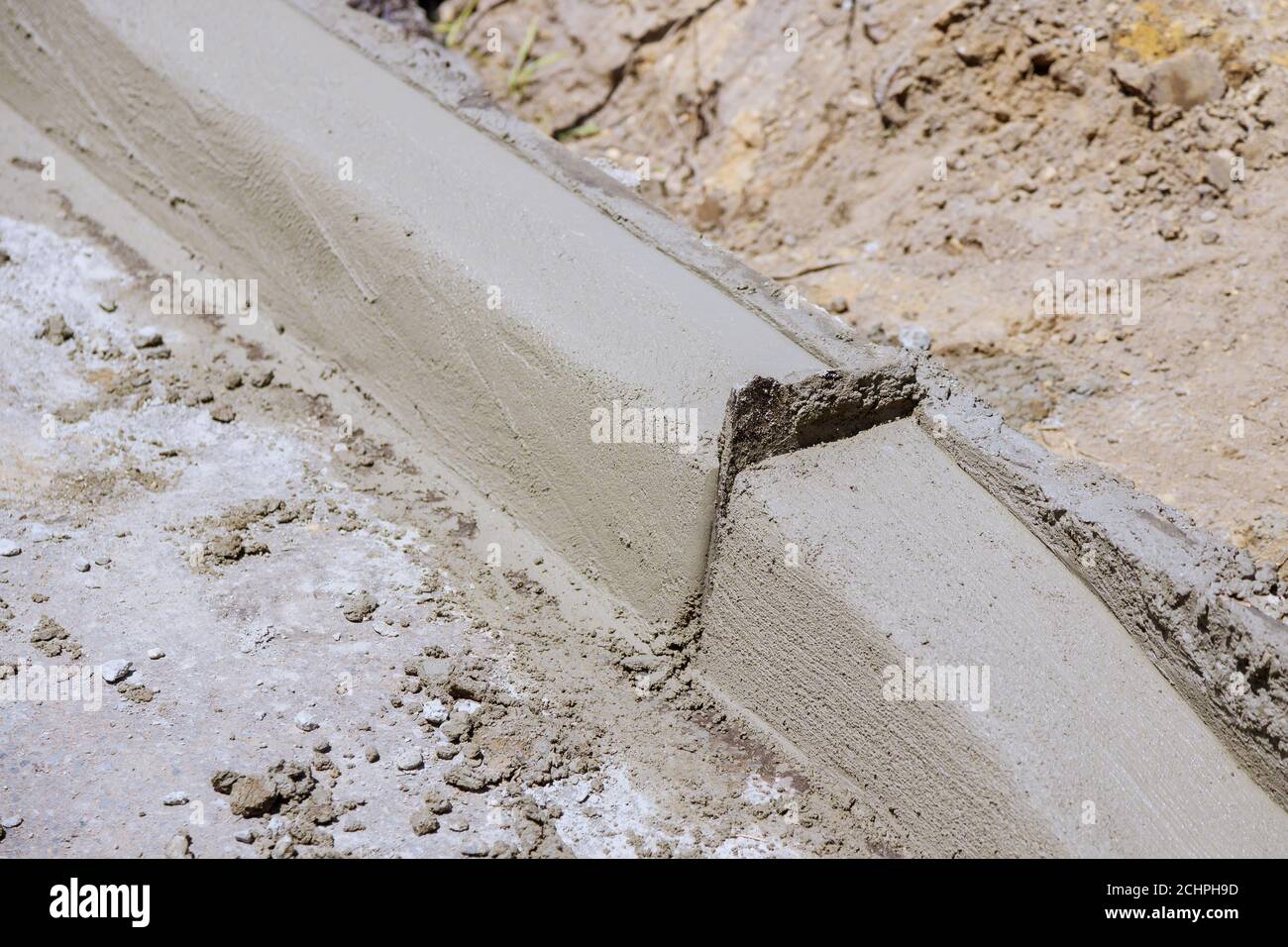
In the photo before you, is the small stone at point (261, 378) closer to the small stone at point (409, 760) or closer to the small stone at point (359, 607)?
the small stone at point (359, 607)

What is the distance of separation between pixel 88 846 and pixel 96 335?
217 cm

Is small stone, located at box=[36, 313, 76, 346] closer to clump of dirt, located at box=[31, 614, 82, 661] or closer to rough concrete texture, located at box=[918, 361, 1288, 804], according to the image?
clump of dirt, located at box=[31, 614, 82, 661]

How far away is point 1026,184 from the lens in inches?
197

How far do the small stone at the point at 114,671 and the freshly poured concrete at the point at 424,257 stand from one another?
1.17 m

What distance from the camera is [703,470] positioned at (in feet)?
10.7

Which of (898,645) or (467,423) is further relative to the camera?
(467,423)

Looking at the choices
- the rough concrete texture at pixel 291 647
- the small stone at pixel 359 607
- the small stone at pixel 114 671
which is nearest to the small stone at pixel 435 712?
the rough concrete texture at pixel 291 647

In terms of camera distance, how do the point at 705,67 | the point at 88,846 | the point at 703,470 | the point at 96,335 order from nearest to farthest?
1. the point at 88,846
2. the point at 703,470
3. the point at 96,335
4. the point at 705,67

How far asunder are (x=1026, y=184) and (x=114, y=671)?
145 inches

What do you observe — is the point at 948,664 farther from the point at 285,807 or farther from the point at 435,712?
the point at 285,807

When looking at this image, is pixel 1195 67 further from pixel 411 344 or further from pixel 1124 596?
pixel 411 344

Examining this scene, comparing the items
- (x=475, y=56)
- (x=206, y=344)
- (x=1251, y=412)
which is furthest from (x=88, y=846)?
(x=475, y=56)

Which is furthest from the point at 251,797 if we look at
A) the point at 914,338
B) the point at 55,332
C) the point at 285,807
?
the point at 914,338

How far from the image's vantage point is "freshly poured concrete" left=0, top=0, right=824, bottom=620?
3.51 metres
